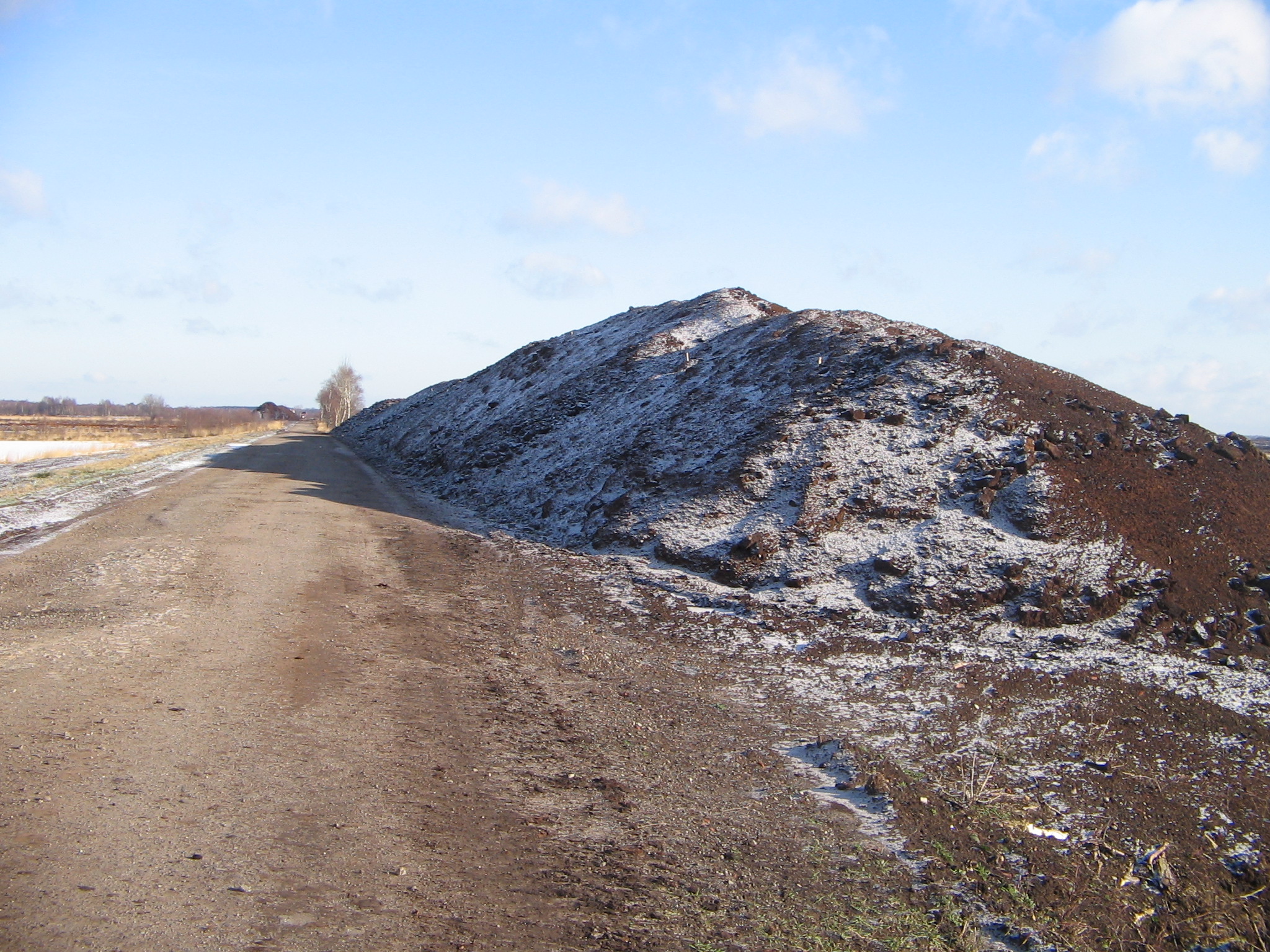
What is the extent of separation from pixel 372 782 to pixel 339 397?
76.2 metres

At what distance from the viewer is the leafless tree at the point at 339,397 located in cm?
7575

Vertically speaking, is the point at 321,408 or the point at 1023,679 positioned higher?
the point at 321,408

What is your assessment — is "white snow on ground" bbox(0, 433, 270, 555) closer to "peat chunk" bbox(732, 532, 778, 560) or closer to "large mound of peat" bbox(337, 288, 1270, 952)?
"large mound of peat" bbox(337, 288, 1270, 952)

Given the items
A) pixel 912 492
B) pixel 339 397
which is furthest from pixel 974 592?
pixel 339 397

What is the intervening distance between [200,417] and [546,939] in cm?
8170

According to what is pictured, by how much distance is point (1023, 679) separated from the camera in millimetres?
8227

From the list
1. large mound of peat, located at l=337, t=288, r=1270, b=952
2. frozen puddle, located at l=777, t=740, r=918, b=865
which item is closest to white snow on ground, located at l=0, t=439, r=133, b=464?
large mound of peat, located at l=337, t=288, r=1270, b=952

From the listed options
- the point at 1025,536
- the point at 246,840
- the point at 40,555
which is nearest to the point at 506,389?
the point at 40,555

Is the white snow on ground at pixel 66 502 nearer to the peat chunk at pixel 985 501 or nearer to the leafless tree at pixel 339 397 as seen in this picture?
the peat chunk at pixel 985 501

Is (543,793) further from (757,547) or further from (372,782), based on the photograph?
(757,547)

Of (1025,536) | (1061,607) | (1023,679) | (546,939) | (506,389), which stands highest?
(506,389)

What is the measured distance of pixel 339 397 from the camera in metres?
76.2

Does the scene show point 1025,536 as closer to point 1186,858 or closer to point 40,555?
point 1186,858

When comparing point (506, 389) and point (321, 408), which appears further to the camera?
point (321, 408)
